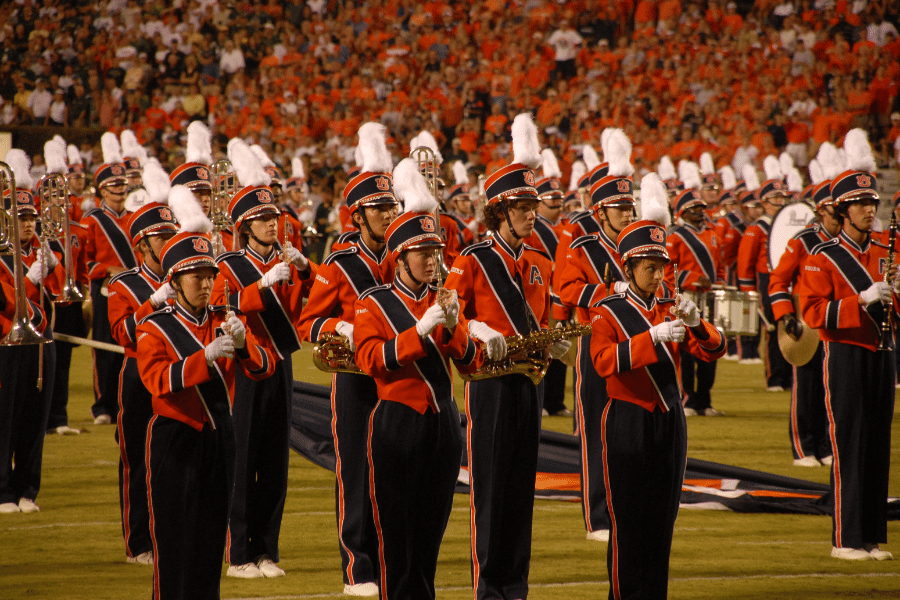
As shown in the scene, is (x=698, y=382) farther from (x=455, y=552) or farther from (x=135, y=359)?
(x=135, y=359)

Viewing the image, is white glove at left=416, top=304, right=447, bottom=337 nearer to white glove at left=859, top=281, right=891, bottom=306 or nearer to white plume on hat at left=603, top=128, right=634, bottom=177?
white glove at left=859, top=281, right=891, bottom=306

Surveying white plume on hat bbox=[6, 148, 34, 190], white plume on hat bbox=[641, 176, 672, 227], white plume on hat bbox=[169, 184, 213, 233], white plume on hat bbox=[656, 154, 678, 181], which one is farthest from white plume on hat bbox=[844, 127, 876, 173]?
white plume on hat bbox=[656, 154, 678, 181]

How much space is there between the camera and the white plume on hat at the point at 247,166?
634cm

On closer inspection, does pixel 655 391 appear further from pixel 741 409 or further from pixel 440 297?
pixel 741 409

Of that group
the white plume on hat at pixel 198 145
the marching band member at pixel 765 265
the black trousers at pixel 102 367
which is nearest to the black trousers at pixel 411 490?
the white plume on hat at pixel 198 145

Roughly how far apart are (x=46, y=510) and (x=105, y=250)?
281 centimetres

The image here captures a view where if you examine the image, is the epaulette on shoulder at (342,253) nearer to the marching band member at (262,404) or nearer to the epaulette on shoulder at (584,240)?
the marching band member at (262,404)

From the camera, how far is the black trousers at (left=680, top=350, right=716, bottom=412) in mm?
10938

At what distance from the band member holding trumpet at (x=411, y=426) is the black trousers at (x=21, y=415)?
3.25 meters

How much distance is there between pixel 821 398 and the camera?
8930 millimetres

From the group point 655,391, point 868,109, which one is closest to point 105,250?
point 655,391

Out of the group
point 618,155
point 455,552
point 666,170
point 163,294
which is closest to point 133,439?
point 163,294

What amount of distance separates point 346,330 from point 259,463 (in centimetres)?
97

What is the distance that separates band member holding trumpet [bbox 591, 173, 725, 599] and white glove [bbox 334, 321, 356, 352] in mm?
1090
